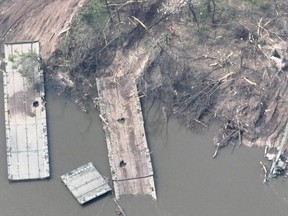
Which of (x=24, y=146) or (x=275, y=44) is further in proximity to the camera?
(x=275, y=44)

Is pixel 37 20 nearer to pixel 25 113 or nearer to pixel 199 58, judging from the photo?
pixel 25 113

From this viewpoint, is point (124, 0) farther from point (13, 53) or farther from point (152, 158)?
point (152, 158)

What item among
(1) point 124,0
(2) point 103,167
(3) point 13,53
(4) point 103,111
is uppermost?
(1) point 124,0

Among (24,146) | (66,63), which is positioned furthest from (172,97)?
(24,146)

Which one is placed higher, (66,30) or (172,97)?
(66,30)

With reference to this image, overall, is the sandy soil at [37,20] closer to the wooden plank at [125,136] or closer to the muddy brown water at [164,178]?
the wooden plank at [125,136]

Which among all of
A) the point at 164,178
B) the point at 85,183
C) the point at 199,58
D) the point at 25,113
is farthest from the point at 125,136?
the point at 199,58
